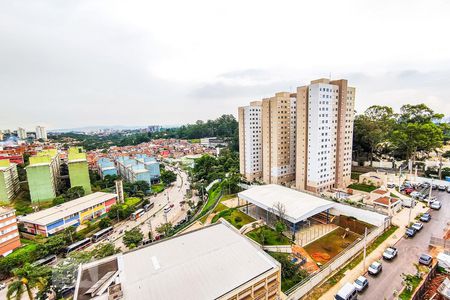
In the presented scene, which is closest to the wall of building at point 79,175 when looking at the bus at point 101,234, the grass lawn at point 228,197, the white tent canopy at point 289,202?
the bus at point 101,234

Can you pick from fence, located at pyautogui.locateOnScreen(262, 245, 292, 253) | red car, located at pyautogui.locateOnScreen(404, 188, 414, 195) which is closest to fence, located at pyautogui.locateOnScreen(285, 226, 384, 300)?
fence, located at pyautogui.locateOnScreen(262, 245, 292, 253)

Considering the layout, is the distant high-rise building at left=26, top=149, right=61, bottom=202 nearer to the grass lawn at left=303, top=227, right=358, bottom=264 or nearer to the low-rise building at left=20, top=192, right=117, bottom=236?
the low-rise building at left=20, top=192, right=117, bottom=236

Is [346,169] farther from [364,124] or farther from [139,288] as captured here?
[139,288]

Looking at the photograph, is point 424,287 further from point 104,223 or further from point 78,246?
point 104,223

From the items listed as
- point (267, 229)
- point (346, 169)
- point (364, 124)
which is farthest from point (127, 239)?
point (364, 124)

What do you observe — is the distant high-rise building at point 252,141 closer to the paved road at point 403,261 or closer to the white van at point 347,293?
the paved road at point 403,261

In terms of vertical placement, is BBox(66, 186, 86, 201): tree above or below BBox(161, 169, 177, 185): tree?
above
